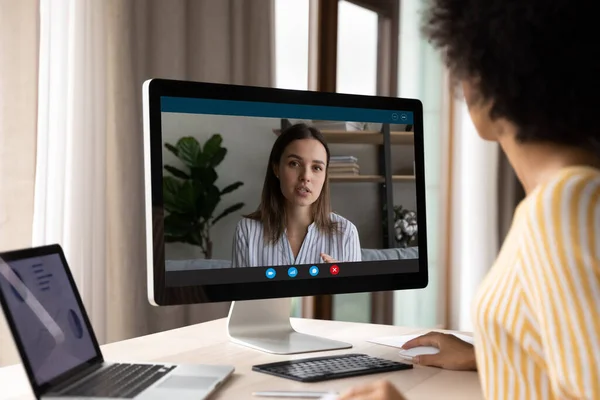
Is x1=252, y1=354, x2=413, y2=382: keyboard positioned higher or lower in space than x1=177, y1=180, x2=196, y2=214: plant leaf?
lower

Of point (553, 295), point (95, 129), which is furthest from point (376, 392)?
point (95, 129)

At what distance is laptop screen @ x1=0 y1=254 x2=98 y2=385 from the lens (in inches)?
38.9

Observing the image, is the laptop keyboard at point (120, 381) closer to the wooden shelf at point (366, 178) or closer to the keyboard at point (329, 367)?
the keyboard at point (329, 367)

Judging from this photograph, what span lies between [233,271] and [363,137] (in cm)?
41

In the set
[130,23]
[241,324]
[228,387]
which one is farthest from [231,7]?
[228,387]

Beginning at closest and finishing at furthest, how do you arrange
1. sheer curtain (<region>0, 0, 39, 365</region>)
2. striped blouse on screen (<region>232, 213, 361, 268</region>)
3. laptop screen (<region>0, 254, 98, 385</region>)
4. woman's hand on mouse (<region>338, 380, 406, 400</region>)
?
woman's hand on mouse (<region>338, 380, 406, 400</region>)
laptop screen (<region>0, 254, 98, 385</region>)
striped blouse on screen (<region>232, 213, 361, 268</region>)
sheer curtain (<region>0, 0, 39, 365</region>)

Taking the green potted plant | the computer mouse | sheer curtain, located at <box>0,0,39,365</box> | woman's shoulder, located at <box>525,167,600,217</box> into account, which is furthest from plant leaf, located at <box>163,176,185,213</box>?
sheer curtain, located at <box>0,0,39,365</box>

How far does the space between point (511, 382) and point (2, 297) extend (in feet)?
2.17

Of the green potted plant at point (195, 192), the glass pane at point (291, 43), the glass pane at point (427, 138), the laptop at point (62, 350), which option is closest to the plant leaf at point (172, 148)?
the green potted plant at point (195, 192)

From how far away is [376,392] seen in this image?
0.75 metres

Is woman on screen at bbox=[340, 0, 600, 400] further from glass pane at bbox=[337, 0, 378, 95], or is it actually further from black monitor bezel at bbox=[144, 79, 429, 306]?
glass pane at bbox=[337, 0, 378, 95]

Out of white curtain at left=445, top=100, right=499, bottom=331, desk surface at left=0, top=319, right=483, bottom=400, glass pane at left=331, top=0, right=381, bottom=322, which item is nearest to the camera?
desk surface at left=0, top=319, right=483, bottom=400

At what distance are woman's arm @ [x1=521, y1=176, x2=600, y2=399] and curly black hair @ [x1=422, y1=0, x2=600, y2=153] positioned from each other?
0.09 meters

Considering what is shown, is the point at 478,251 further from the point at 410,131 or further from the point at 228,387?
the point at 228,387
